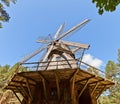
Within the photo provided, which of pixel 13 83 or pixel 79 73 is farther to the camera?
pixel 13 83

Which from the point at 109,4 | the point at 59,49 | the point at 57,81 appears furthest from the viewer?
the point at 59,49

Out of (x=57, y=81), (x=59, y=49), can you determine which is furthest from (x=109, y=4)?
(x=59, y=49)

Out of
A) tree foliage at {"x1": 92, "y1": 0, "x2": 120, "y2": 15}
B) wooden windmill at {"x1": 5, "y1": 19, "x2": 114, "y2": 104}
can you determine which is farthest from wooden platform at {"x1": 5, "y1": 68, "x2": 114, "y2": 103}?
tree foliage at {"x1": 92, "y1": 0, "x2": 120, "y2": 15}

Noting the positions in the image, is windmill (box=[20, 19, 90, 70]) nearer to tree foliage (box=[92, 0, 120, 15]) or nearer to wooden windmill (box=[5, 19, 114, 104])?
wooden windmill (box=[5, 19, 114, 104])

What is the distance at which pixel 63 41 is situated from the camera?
51.8 feet

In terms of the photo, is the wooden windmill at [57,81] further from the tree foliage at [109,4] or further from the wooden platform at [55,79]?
the tree foliage at [109,4]

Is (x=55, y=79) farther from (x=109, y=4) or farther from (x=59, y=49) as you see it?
(x=109, y=4)

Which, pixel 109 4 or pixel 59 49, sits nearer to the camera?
pixel 109 4

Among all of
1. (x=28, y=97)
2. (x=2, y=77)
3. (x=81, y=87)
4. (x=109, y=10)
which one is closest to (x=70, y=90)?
(x=81, y=87)

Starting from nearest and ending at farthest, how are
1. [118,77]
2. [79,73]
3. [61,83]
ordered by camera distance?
1. [79,73]
2. [61,83]
3. [118,77]

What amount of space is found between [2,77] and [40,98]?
19.8 m

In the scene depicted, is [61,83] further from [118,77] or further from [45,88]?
[118,77]

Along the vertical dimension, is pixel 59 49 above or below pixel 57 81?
above

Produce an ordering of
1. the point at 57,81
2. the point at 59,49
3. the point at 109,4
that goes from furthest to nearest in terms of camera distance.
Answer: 1. the point at 59,49
2. the point at 57,81
3. the point at 109,4
